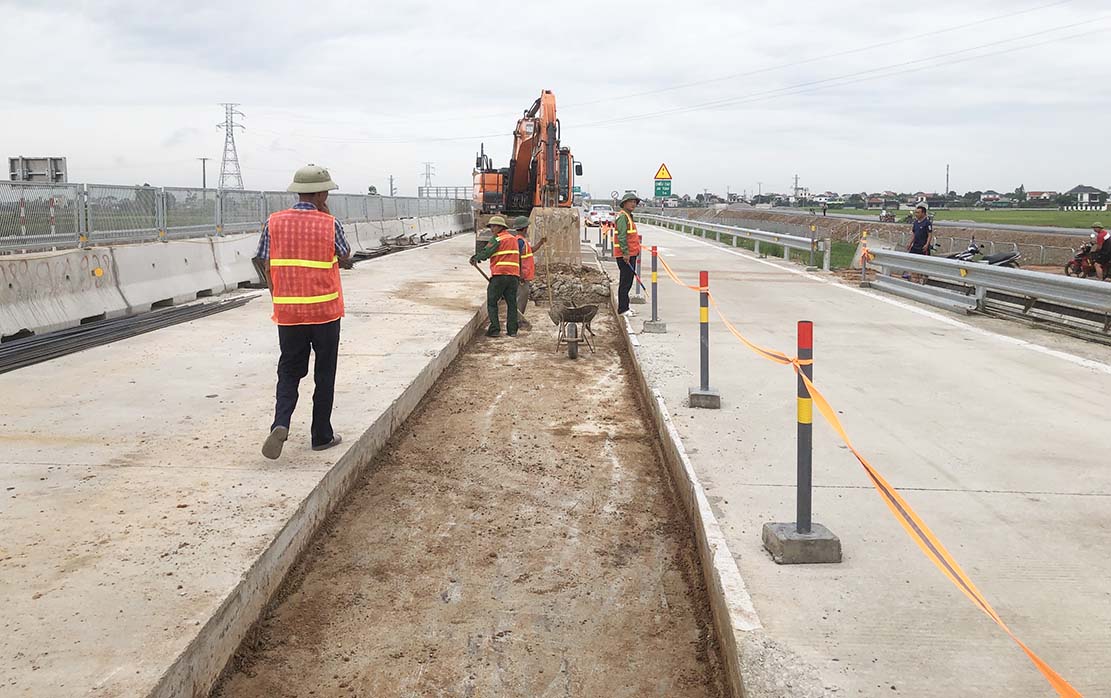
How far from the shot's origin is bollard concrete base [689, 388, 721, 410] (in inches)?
305

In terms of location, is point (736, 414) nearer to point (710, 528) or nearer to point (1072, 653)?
point (710, 528)

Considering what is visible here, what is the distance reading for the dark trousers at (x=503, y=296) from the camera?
1254cm

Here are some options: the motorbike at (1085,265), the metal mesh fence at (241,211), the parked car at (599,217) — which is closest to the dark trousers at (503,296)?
the metal mesh fence at (241,211)

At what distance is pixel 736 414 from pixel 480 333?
20.2 ft

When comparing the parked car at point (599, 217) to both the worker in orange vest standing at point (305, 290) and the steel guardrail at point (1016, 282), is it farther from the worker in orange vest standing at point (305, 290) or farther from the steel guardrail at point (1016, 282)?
the worker in orange vest standing at point (305, 290)

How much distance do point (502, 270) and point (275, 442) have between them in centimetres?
695

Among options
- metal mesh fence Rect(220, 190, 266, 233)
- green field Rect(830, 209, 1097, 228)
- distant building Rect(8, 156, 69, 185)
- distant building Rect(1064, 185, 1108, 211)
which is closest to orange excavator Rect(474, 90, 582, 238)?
metal mesh fence Rect(220, 190, 266, 233)

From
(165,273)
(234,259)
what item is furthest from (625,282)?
(234,259)

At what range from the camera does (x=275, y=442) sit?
5715mm

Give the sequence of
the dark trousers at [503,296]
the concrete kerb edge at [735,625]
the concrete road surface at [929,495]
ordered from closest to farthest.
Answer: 1. the concrete kerb edge at [735,625]
2. the concrete road surface at [929,495]
3. the dark trousers at [503,296]

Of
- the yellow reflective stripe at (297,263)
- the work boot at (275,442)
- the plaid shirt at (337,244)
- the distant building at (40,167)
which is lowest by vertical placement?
the work boot at (275,442)

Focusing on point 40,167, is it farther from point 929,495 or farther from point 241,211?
point 929,495

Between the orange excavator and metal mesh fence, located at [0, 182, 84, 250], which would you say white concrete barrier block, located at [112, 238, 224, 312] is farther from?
the orange excavator

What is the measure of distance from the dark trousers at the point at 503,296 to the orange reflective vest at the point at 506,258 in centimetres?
8
